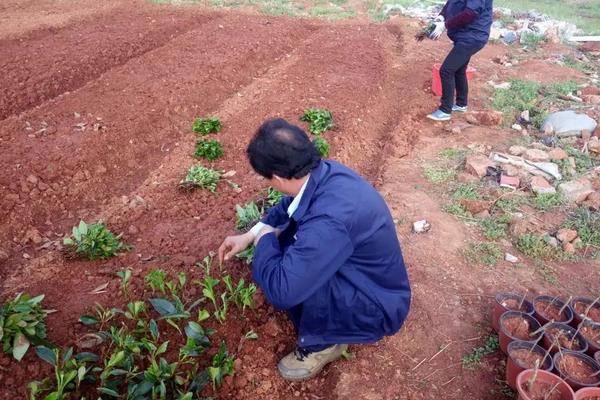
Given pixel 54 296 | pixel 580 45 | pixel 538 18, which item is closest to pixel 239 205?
pixel 54 296

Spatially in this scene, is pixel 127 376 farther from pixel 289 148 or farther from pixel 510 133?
pixel 510 133

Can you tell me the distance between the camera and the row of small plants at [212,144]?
4576 mm

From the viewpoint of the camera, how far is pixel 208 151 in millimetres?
5109

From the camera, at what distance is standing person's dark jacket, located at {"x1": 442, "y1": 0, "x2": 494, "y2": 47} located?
564 cm

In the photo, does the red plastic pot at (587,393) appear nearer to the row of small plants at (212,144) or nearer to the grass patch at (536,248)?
the grass patch at (536,248)

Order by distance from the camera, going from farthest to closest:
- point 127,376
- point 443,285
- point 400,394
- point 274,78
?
point 274,78 → point 443,285 → point 400,394 → point 127,376

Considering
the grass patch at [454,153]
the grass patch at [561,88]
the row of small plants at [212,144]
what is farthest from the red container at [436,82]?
the row of small plants at [212,144]

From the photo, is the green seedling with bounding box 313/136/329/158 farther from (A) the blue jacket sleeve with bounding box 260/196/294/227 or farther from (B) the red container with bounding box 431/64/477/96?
(B) the red container with bounding box 431/64/477/96

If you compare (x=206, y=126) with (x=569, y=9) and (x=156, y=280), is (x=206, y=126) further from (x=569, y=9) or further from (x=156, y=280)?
(x=569, y=9)

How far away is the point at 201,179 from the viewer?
455cm

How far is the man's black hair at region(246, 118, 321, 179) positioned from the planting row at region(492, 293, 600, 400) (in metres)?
1.55

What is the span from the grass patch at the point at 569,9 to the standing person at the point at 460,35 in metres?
8.11

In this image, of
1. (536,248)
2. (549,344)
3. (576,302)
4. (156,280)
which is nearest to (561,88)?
(536,248)

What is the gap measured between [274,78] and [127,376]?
564cm
